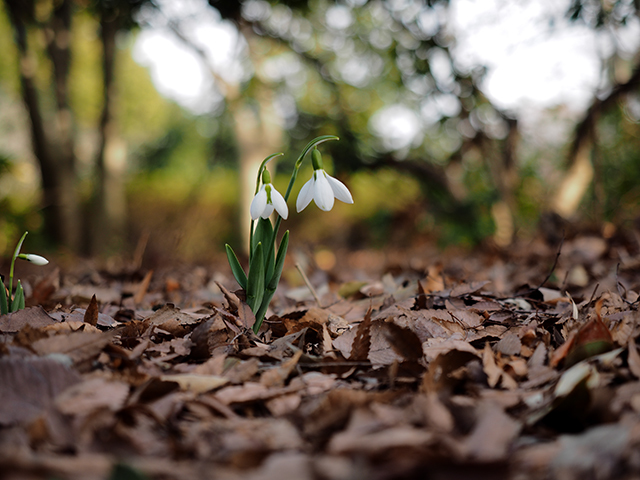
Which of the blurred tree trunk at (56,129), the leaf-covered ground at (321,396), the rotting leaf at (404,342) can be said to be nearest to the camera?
the leaf-covered ground at (321,396)

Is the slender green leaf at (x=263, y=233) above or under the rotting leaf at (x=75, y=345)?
above

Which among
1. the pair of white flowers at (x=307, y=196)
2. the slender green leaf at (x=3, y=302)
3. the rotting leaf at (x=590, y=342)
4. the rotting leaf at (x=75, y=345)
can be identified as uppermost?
the pair of white flowers at (x=307, y=196)

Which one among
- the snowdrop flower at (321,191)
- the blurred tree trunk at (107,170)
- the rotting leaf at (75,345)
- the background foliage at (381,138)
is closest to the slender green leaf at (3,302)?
the rotting leaf at (75,345)

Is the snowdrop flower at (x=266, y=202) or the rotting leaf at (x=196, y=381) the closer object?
the rotting leaf at (x=196, y=381)

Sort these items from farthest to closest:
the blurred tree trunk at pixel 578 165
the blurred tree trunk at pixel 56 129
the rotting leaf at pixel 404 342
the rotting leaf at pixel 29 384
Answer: the blurred tree trunk at pixel 56 129 < the blurred tree trunk at pixel 578 165 < the rotting leaf at pixel 404 342 < the rotting leaf at pixel 29 384

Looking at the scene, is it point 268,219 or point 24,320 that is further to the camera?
point 268,219

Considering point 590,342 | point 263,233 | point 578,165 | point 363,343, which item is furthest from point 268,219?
point 578,165

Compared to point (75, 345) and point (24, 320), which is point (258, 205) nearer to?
point (75, 345)

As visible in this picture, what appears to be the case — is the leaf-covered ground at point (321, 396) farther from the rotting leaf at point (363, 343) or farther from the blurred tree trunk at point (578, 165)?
the blurred tree trunk at point (578, 165)

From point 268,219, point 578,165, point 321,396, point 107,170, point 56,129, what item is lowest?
point 321,396
